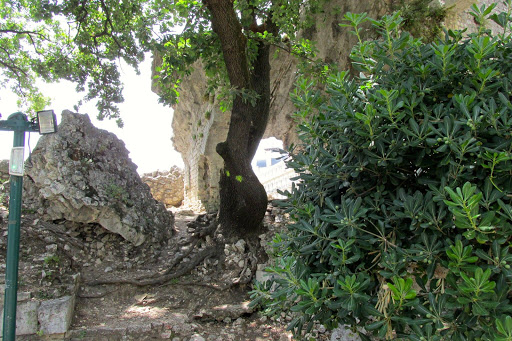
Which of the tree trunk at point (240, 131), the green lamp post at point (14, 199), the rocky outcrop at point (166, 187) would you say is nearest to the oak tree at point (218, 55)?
the tree trunk at point (240, 131)

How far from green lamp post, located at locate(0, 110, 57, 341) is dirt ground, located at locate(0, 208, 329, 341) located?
1062 millimetres

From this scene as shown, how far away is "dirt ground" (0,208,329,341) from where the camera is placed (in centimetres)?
409

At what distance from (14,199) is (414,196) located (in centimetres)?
322

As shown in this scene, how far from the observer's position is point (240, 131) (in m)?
5.60

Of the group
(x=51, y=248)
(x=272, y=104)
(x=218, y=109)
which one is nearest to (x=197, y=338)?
(x=51, y=248)

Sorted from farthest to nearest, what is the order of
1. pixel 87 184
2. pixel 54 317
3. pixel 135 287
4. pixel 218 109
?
pixel 218 109 → pixel 87 184 → pixel 135 287 → pixel 54 317

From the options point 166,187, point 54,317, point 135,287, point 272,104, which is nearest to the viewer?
point 54,317

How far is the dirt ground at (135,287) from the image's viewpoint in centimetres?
409

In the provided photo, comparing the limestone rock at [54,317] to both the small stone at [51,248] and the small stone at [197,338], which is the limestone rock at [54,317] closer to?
the small stone at [51,248]

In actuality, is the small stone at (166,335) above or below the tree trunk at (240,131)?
below

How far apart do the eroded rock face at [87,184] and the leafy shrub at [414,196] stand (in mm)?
4261

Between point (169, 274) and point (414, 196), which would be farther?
point (169, 274)

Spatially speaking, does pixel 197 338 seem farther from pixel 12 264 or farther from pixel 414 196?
A: pixel 414 196

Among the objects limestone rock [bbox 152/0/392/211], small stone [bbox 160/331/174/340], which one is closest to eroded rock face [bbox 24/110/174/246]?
small stone [bbox 160/331/174/340]
